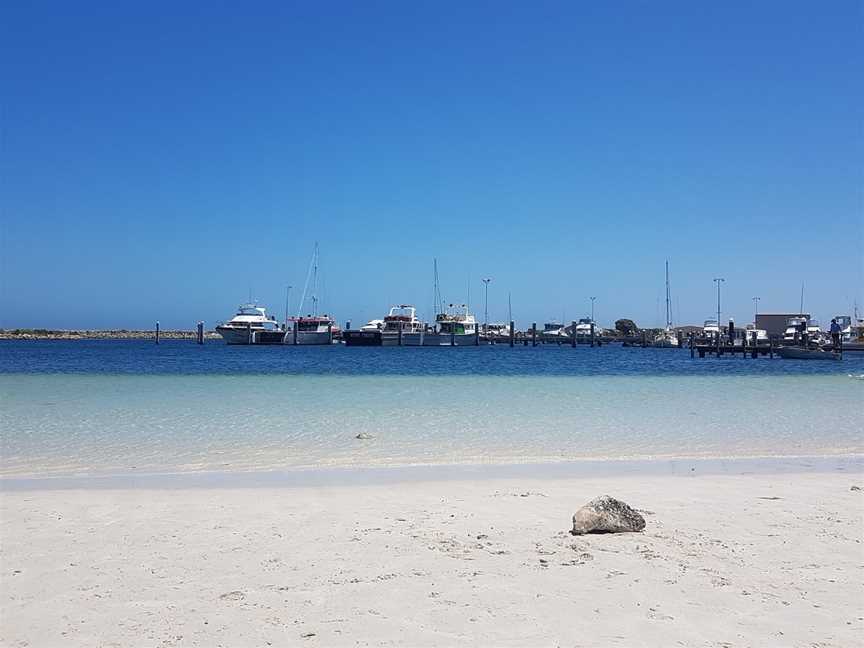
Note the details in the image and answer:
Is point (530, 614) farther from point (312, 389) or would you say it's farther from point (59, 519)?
point (312, 389)

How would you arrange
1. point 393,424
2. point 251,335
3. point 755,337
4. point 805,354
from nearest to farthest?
point 393,424 → point 805,354 → point 755,337 → point 251,335

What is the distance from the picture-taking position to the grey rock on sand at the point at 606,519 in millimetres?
5684

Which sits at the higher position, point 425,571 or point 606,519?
point 606,519

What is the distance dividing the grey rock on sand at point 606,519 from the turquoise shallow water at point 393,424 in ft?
14.6

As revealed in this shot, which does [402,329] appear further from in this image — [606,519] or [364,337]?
[606,519]

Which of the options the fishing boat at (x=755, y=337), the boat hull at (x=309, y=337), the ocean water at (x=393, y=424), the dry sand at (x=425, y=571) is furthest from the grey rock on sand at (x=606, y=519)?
the boat hull at (x=309, y=337)

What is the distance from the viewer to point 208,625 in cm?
396

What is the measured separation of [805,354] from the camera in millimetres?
50156

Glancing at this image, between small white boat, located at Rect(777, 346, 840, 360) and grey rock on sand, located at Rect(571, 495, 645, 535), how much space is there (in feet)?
163

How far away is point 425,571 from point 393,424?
9589 mm

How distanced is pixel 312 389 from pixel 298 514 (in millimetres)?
17473

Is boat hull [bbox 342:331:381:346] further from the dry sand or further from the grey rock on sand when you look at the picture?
the grey rock on sand

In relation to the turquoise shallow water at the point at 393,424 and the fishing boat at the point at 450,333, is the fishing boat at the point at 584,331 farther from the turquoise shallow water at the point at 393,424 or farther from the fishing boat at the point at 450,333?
the turquoise shallow water at the point at 393,424

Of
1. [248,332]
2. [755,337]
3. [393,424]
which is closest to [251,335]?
[248,332]
